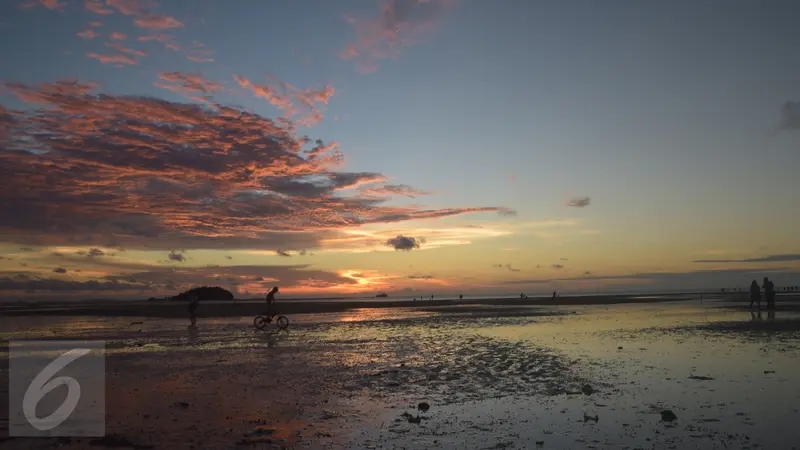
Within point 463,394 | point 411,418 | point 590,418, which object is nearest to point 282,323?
point 463,394

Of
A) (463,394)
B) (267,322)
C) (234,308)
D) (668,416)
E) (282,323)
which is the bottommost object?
(234,308)

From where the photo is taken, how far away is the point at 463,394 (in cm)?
1496

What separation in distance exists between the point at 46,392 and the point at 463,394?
13.0 meters

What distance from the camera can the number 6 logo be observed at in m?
12.5

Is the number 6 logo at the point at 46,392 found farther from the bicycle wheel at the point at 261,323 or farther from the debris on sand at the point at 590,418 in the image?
the bicycle wheel at the point at 261,323

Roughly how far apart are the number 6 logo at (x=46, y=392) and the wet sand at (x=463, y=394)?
45.2 inches

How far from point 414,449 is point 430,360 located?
11.9 metres

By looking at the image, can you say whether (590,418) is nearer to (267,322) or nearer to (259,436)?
(259,436)

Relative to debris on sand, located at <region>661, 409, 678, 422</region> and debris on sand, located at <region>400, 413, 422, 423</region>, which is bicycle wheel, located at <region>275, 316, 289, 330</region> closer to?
debris on sand, located at <region>400, 413, 422, 423</region>

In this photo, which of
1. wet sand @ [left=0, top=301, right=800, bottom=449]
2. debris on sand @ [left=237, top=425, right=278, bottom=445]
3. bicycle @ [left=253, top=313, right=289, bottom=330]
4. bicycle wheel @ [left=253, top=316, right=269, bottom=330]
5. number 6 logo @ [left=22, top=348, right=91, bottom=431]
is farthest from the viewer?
bicycle wheel @ [left=253, top=316, right=269, bottom=330]

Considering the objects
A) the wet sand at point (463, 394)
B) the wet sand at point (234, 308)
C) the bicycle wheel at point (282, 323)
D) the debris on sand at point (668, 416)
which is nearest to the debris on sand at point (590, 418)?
the wet sand at point (463, 394)

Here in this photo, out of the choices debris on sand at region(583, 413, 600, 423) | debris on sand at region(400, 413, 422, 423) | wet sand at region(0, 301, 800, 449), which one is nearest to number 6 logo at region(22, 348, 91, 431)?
wet sand at region(0, 301, 800, 449)

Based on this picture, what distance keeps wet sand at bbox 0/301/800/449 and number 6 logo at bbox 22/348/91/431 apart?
115 cm

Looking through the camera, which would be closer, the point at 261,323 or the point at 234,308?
the point at 261,323
